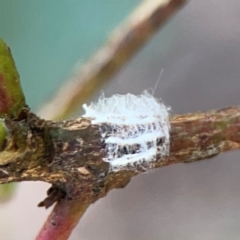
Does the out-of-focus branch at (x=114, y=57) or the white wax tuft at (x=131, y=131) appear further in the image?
the out-of-focus branch at (x=114, y=57)

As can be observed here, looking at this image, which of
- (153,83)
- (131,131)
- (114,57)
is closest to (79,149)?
(131,131)

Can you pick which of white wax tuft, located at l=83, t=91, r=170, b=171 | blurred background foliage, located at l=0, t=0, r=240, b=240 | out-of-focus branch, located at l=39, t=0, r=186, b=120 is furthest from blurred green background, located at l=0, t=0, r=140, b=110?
white wax tuft, located at l=83, t=91, r=170, b=171

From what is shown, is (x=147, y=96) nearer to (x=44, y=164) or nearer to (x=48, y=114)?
(x=44, y=164)

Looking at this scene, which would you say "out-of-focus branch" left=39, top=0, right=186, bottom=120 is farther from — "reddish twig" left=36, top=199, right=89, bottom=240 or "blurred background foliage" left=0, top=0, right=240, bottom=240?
"reddish twig" left=36, top=199, right=89, bottom=240

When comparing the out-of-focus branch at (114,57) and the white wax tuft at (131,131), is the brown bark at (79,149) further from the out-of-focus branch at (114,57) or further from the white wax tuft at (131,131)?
the out-of-focus branch at (114,57)

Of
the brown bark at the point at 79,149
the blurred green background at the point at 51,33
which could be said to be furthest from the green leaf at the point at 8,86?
the blurred green background at the point at 51,33

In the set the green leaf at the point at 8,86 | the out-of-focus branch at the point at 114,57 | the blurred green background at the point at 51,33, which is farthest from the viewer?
the blurred green background at the point at 51,33

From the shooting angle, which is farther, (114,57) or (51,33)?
(51,33)

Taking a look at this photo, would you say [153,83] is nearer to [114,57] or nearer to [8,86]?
[114,57]

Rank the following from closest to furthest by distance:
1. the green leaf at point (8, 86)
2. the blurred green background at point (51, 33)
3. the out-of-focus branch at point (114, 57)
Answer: the green leaf at point (8, 86), the out-of-focus branch at point (114, 57), the blurred green background at point (51, 33)

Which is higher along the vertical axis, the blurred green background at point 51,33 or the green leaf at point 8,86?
the blurred green background at point 51,33
